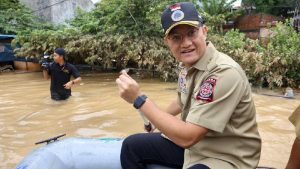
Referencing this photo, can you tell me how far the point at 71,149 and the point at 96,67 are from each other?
36.2ft

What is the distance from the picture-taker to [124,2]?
1123 centimetres

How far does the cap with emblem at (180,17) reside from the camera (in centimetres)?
204

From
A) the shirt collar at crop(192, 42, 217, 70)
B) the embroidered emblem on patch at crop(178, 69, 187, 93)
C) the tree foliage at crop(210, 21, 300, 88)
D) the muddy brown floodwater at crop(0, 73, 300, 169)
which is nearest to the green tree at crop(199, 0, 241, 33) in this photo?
the tree foliage at crop(210, 21, 300, 88)

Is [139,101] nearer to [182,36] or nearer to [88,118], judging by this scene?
[182,36]

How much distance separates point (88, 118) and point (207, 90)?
16.4 ft

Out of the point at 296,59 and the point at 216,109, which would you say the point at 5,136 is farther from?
the point at 296,59

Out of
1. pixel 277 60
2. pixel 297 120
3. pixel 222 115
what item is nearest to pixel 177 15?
pixel 222 115

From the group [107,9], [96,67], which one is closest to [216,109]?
[107,9]

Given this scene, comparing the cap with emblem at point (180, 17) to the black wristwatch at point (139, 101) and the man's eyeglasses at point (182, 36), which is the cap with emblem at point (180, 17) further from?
the black wristwatch at point (139, 101)

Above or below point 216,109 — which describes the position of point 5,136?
below

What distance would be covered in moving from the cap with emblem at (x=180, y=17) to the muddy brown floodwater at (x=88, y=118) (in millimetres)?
2675

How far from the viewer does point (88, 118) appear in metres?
6.68

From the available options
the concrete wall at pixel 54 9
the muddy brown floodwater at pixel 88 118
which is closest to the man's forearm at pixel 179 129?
the muddy brown floodwater at pixel 88 118

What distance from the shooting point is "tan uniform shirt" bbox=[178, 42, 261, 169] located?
188 cm
